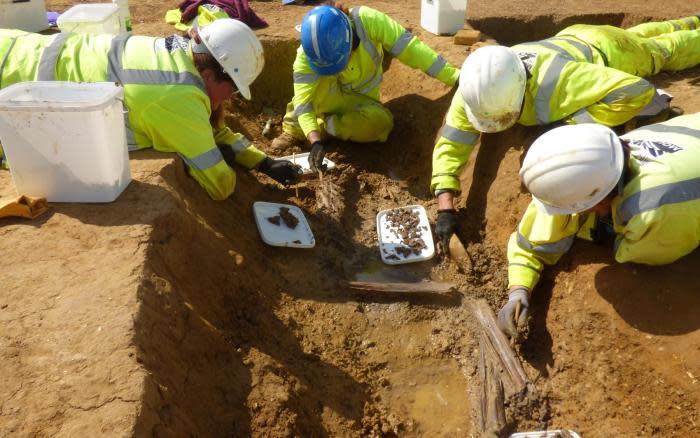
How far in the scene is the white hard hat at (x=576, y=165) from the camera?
116 inches

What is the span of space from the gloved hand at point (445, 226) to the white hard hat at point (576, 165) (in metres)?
1.30

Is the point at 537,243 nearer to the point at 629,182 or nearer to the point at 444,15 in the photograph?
the point at 629,182

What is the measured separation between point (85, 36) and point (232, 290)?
2.00m

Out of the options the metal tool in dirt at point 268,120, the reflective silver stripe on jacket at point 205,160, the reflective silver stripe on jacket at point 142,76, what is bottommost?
the metal tool in dirt at point 268,120

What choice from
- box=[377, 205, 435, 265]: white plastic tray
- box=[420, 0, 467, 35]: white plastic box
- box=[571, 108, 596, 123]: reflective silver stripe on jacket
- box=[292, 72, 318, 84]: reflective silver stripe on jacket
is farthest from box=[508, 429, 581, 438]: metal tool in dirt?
box=[420, 0, 467, 35]: white plastic box

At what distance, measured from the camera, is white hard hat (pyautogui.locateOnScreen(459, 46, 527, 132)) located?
3836 mm

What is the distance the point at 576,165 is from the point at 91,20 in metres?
4.51

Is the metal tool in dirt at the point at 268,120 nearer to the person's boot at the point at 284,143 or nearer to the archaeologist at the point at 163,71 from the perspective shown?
the person's boot at the point at 284,143

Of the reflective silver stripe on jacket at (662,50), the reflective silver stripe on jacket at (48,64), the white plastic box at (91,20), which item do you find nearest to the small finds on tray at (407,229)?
the reflective silver stripe on jacket at (48,64)

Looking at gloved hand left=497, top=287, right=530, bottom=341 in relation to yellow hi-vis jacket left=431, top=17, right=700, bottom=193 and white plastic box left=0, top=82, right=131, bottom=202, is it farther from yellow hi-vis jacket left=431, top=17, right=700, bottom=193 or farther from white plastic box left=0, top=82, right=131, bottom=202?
white plastic box left=0, top=82, right=131, bottom=202

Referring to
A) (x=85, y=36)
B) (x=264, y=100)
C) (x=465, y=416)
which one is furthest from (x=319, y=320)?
(x=264, y=100)

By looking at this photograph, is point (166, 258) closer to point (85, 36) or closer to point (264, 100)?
point (85, 36)

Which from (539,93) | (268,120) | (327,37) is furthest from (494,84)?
(268,120)

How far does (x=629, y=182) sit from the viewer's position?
3.10 meters
